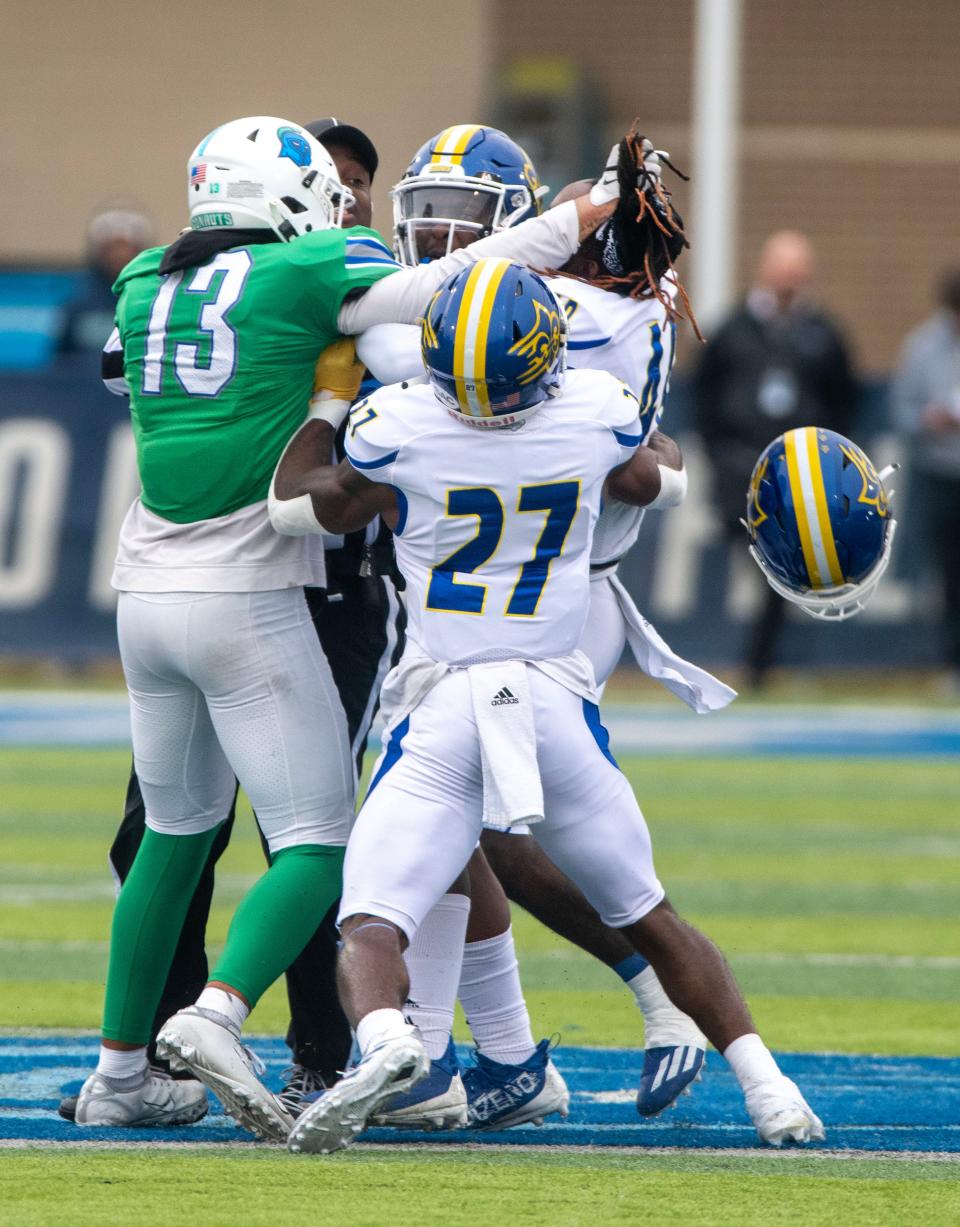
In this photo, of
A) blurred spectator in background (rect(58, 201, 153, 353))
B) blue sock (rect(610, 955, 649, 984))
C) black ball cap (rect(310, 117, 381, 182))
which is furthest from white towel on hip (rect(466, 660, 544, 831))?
blurred spectator in background (rect(58, 201, 153, 353))

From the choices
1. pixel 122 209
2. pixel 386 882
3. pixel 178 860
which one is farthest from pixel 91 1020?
pixel 122 209

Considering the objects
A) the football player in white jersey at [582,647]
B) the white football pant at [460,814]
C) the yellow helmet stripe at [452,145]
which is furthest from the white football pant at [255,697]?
the yellow helmet stripe at [452,145]

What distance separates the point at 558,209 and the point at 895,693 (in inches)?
361

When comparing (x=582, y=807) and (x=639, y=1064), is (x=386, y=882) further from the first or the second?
(x=639, y=1064)

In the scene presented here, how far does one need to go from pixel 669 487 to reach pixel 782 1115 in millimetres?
1226

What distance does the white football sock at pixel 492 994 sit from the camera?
469cm

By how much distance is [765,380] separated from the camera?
1237 centimetres

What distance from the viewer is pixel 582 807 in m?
4.25

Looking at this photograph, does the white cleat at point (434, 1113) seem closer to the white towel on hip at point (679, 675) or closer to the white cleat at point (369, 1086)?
the white cleat at point (369, 1086)

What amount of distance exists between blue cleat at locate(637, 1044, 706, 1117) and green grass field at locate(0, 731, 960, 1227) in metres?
0.36

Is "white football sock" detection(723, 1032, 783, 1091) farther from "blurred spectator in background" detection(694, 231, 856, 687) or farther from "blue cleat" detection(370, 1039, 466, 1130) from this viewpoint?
"blurred spectator in background" detection(694, 231, 856, 687)

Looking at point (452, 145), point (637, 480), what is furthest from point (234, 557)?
point (452, 145)

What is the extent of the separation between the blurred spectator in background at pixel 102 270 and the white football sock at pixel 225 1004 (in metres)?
7.36

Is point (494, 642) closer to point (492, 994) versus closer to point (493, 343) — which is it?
point (493, 343)
